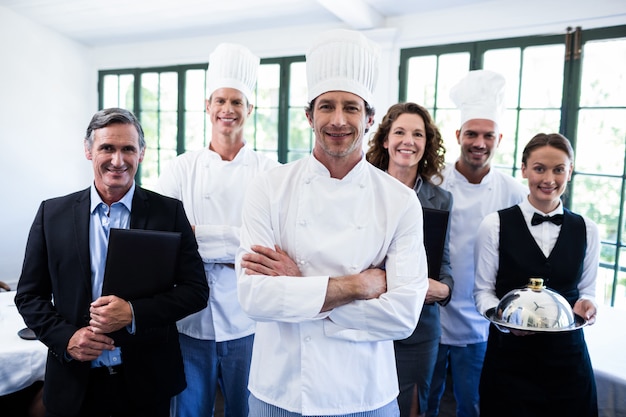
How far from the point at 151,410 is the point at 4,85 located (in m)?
5.25

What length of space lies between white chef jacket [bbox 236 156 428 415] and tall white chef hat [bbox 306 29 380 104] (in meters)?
0.22

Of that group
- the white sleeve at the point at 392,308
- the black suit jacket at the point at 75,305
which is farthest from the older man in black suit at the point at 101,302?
the white sleeve at the point at 392,308

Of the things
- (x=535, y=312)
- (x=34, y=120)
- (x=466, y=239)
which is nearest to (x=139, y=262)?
(x=535, y=312)

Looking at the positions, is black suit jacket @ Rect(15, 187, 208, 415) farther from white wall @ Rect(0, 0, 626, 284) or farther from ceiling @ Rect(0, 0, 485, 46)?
white wall @ Rect(0, 0, 626, 284)

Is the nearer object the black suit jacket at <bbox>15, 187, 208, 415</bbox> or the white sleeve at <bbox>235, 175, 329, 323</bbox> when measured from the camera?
the white sleeve at <bbox>235, 175, 329, 323</bbox>

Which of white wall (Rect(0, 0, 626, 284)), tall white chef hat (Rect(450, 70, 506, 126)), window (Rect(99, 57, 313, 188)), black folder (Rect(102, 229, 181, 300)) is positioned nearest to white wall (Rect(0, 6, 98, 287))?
white wall (Rect(0, 0, 626, 284))

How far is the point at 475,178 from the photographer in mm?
2393

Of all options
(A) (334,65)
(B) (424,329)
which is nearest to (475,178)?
(B) (424,329)

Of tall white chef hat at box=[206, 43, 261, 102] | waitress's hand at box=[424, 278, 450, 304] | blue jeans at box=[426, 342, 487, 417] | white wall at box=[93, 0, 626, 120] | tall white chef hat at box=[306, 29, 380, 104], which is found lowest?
blue jeans at box=[426, 342, 487, 417]

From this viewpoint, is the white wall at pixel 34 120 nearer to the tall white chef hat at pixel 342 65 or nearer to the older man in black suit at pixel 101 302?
the older man in black suit at pixel 101 302

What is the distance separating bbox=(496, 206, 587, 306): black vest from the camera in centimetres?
194

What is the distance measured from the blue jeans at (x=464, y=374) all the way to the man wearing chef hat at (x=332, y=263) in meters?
0.87

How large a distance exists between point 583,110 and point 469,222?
67.2 inches

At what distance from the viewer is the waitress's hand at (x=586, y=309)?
70.2 inches
